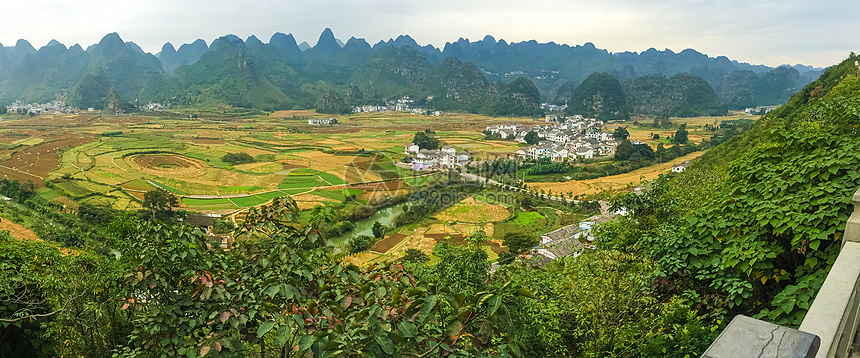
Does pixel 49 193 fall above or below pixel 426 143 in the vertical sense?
below

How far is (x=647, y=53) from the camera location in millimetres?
138125

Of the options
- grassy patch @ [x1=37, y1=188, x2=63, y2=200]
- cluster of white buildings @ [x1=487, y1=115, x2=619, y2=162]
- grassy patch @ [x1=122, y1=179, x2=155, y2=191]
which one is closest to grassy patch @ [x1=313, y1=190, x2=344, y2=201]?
grassy patch @ [x1=122, y1=179, x2=155, y2=191]

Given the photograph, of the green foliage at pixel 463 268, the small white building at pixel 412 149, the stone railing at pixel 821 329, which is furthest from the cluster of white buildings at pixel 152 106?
the stone railing at pixel 821 329

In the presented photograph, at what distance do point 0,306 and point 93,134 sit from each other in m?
39.5

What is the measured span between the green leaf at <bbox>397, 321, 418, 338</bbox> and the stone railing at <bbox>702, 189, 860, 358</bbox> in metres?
0.72

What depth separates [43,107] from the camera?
62.8 m

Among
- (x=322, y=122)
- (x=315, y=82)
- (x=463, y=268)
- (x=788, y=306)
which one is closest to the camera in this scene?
(x=788, y=306)

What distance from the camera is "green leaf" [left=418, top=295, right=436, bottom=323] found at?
1288mm

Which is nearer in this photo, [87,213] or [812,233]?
[812,233]

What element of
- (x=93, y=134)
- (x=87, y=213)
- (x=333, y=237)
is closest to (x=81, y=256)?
(x=333, y=237)

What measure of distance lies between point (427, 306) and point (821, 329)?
1.14 m

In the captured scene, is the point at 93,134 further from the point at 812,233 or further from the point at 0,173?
the point at 812,233

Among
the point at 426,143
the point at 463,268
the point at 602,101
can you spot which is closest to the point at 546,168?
the point at 426,143

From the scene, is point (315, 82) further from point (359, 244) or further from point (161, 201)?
point (359, 244)
